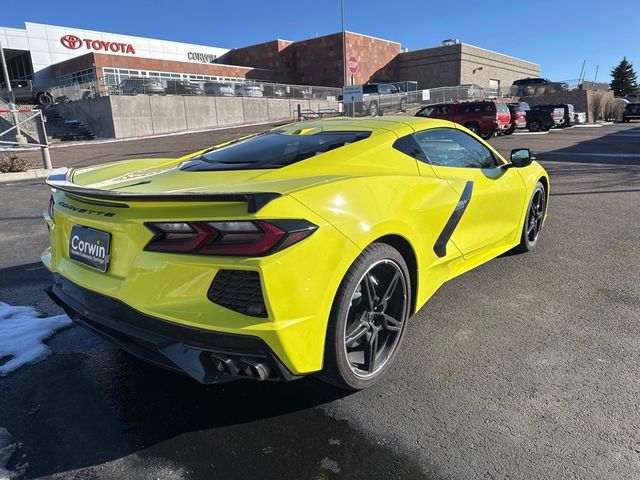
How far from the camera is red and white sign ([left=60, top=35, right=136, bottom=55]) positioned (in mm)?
46719

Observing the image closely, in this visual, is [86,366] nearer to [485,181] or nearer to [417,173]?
[417,173]

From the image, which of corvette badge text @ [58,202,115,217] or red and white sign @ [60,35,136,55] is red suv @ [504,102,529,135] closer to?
corvette badge text @ [58,202,115,217]

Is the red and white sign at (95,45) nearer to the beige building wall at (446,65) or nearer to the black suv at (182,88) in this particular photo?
the black suv at (182,88)

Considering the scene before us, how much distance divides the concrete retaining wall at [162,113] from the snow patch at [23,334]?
89.9ft

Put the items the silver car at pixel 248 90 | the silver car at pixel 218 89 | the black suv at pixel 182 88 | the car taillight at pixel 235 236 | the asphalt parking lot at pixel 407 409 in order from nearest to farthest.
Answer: the car taillight at pixel 235 236 < the asphalt parking lot at pixel 407 409 < the black suv at pixel 182 88 < the silver car at pixel 218 89 < the silver car at pixel 248 90

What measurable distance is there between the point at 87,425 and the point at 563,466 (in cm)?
226

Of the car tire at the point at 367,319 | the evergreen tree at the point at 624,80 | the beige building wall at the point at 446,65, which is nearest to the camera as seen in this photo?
the car tire at the point at 367,319

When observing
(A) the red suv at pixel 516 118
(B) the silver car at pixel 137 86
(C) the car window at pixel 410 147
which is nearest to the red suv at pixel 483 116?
(A) the red suv at pixel 516 118

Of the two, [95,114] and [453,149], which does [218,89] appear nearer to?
[95,114]

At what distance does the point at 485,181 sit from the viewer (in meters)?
3.76

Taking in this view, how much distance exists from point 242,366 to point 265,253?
1.71 feet

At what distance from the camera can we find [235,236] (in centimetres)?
201

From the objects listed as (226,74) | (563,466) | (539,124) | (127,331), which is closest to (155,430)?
(127,331)

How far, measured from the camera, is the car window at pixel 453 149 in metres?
3.43
